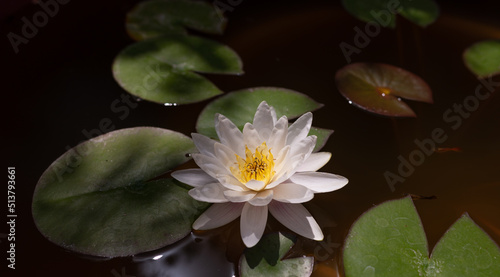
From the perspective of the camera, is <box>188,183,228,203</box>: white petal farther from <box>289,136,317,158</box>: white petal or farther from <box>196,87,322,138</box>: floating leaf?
<box>196,87,322,138</box>: floating leaf

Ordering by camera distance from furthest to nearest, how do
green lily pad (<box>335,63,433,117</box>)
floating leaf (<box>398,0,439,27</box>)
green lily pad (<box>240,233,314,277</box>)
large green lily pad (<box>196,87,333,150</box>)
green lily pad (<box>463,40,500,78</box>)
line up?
floating leaf (<box>398,0,439,27</box>) < green lily pad (<box>463,40,500,78</box>) < green lily pad (<box>335,63,433,117</box>) < large green lily pad (<box>196,87,333,150</box>) < green lily pad (<box>240,233,314,277</box>)

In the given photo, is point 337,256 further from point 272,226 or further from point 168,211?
point 168,211

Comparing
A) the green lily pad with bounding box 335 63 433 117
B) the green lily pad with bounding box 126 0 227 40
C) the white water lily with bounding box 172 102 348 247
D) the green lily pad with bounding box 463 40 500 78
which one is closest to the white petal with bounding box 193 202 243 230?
the white water lily with bounding box 172 102 348 247

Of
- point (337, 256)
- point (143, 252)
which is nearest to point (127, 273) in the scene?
point (143, 252)

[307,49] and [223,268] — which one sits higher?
[307,49]

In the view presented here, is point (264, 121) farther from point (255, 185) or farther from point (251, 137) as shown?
point (255, 185)

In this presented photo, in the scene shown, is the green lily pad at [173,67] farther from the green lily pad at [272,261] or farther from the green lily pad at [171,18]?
the green lily pad at [272,261]
